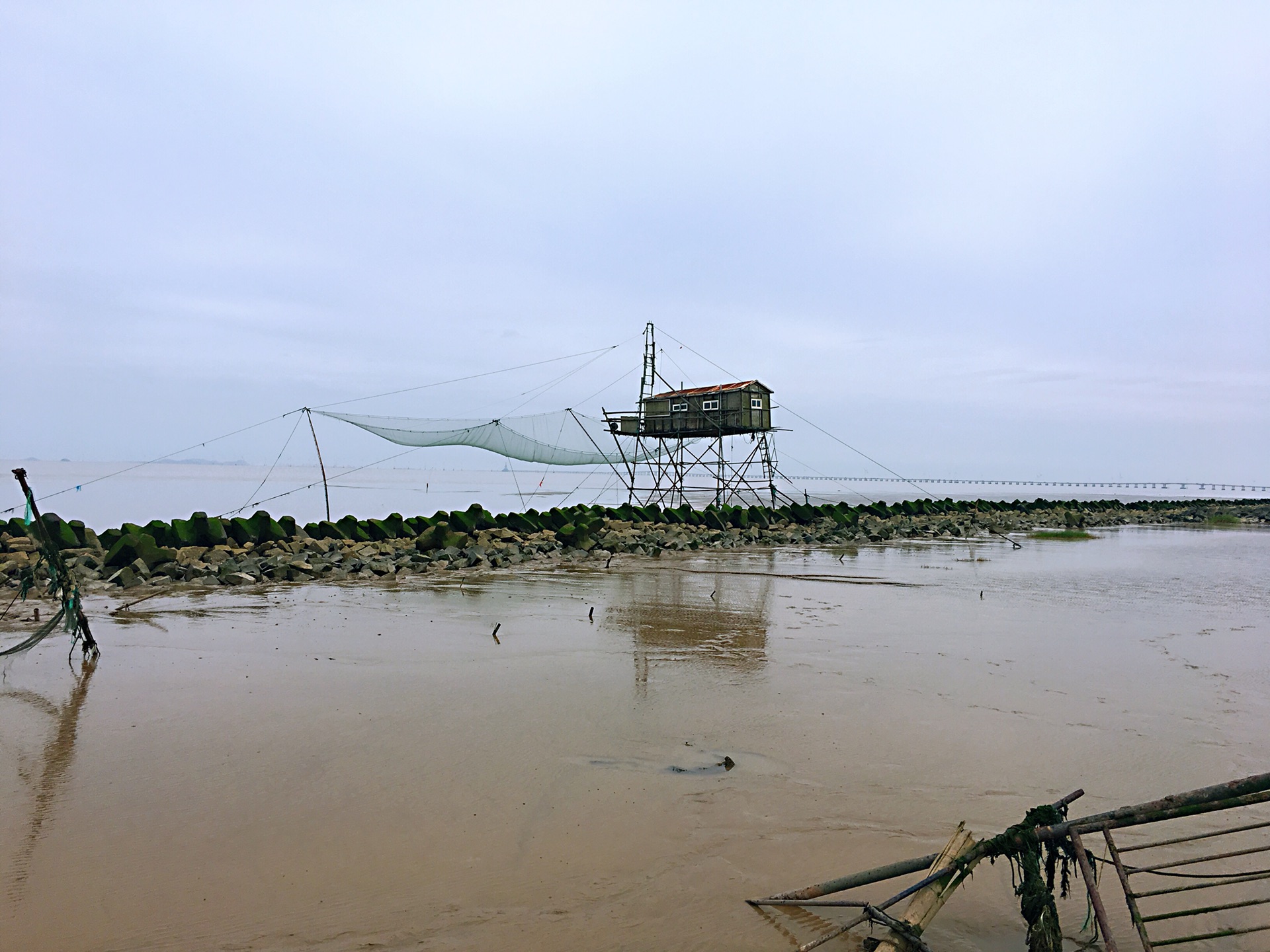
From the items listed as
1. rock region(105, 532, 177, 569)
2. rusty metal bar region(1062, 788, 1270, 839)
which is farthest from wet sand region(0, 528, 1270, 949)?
rock region(105, 532, 177, 569)

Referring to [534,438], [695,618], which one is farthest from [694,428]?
[695,618]

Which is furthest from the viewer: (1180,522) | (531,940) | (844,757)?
(1180,522)

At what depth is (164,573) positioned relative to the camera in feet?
40.2

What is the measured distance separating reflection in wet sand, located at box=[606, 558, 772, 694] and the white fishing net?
1055cm

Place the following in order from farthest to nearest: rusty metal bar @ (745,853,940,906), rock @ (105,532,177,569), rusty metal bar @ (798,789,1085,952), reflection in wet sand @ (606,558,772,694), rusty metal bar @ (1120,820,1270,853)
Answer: rock @ (105,532,177,569)
reflection in wet sand @ (606,558,772,694)
rusty metal bar @ (745,853,940,906)
rusty metal bar @ (798,789,1085,952)
rusty metal bar @ (1120,820,1270,853)

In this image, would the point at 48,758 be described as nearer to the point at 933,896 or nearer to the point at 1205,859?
the point at 933,896

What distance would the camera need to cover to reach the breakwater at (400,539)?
12.3 meters

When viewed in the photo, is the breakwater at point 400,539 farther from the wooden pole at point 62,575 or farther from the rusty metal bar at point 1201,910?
the rusty metal bar at point 1201,910

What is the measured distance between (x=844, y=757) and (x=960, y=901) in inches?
64.9

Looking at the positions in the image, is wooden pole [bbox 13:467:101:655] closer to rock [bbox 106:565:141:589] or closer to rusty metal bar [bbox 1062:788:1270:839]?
rock [bbox 106:565:141:589]

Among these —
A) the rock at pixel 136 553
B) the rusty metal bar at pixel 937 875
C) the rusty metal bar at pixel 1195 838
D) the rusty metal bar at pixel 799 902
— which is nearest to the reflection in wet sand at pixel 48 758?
the rusty metal bar at pixel 799 902

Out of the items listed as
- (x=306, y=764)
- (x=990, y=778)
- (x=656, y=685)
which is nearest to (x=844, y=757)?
(x=990, y=778)

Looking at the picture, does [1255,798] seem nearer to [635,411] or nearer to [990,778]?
[990,778]

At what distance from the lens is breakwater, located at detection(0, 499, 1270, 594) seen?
1227 cm
